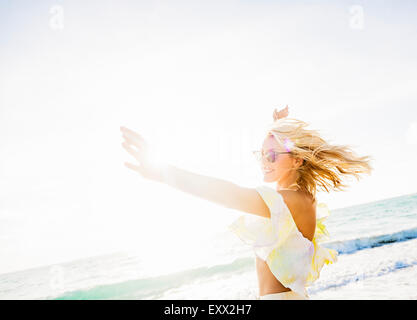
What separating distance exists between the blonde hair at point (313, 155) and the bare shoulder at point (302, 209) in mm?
247

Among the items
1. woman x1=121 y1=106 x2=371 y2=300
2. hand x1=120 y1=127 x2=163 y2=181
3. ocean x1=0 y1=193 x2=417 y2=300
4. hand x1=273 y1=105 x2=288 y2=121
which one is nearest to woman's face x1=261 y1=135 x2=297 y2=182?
woman x1=121 y1=106 x2=371 y2=300

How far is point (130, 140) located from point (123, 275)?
22.5 meters

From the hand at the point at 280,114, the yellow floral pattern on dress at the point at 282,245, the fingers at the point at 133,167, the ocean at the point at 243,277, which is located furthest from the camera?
the ocean at the point at 243,277

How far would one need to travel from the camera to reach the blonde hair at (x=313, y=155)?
2406 mm

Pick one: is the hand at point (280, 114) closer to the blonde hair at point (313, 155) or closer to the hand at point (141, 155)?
the blonde hair at point (313, 155)

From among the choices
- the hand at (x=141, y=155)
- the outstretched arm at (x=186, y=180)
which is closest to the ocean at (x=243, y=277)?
the outstretched arm at (x=186, y=180)

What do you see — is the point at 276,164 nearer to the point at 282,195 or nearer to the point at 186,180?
the point at 282,195

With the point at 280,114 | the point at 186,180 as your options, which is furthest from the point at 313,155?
the point at 186,180

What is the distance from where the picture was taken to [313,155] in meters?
2.44

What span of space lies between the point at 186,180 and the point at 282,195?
31.8 inches

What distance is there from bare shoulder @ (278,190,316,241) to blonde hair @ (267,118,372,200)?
247 millimetres

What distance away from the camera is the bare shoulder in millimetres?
2047

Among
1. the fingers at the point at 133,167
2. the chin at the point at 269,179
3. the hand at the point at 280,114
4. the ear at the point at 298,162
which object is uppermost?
the hand at the point at 280,114
